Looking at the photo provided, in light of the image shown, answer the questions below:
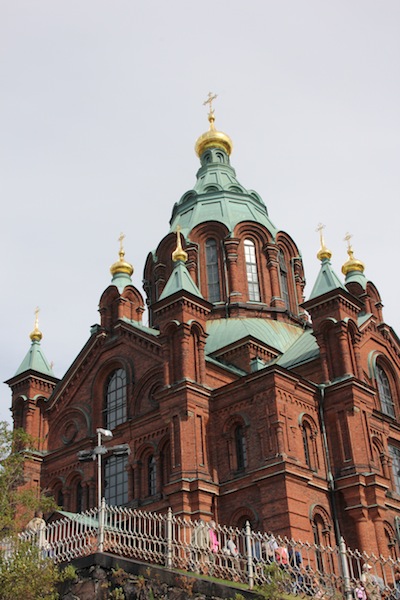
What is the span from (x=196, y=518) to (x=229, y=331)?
1082 cm

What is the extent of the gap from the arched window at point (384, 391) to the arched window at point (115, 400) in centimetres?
1051

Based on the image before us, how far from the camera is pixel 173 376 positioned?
30109mm

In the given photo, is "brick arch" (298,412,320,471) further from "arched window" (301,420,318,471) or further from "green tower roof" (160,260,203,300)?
"green tower roof" (160,260,203,300)

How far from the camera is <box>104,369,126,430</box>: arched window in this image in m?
33.3

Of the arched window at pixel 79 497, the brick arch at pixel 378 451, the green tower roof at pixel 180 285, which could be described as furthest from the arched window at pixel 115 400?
the brick arch at pixel 378 451

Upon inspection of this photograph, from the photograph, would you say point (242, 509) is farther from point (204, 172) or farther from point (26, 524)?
point (204, 172)

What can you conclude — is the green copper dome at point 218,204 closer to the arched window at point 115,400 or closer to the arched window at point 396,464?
the arched window at point 115,400

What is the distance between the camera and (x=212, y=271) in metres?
40.0

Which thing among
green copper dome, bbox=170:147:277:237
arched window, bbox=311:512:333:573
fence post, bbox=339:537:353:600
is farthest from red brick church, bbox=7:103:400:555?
fence post, bbox=339:537:353:600

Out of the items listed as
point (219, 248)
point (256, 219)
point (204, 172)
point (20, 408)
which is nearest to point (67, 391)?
point (20, 408)

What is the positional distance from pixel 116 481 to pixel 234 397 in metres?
6.26

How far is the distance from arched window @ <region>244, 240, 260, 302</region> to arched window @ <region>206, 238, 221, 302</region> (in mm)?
1496

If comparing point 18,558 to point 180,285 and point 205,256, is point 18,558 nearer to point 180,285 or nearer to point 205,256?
point 180,285

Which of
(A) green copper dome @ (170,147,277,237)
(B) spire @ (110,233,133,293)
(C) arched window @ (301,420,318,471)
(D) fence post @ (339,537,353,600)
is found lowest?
(D) fence post @ (339,537,353,600)
